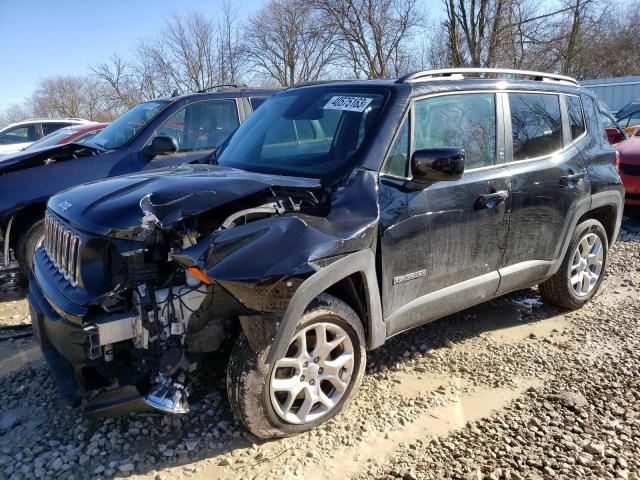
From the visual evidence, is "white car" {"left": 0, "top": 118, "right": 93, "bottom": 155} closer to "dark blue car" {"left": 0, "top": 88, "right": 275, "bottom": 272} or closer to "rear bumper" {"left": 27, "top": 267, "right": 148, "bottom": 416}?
"dark blue car" {"left": 0, "top": 88, "right": 275, "bottom": 272}

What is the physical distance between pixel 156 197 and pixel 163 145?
2658 mm

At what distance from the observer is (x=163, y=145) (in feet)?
16.9

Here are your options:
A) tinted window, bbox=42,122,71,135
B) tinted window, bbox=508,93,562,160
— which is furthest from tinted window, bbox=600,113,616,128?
tinted window, bbox=42,122,71,135

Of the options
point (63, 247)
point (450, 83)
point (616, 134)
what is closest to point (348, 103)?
point (450, 83)

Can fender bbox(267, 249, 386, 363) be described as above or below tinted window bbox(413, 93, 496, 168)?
below

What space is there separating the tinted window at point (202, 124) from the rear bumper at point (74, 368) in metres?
3.18

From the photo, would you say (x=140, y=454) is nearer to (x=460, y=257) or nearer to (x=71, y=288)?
(x=71, y=288)

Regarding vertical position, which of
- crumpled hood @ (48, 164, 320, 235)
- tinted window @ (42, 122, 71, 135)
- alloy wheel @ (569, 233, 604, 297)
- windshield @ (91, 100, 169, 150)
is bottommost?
alloy wheel @ (569, 233, 604, 297)

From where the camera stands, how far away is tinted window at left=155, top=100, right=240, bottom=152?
224 inches

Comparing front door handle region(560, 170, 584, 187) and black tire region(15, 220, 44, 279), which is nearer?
front door handle region(560, 170, 584, 187)

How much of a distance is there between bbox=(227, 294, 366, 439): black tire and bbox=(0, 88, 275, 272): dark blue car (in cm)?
231

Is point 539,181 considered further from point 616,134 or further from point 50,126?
point 50,126

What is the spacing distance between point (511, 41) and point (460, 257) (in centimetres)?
1984

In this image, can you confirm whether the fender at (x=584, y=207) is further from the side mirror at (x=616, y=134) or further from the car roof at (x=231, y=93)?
the side mirror at (x=616, y=134)
